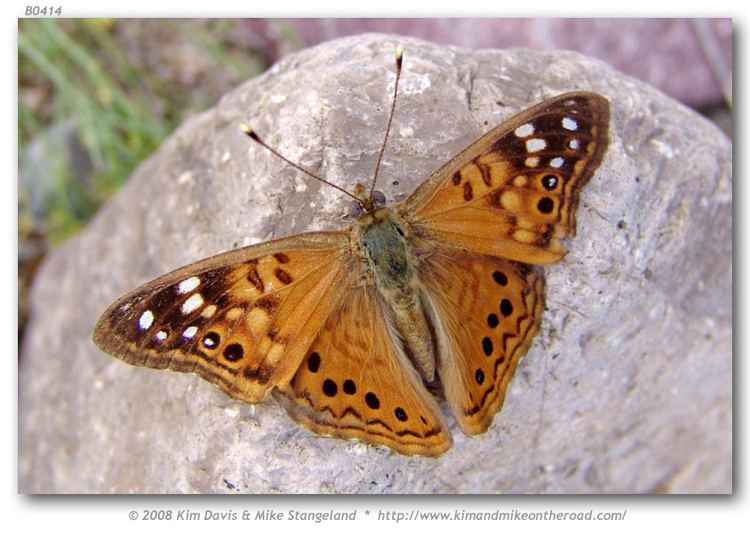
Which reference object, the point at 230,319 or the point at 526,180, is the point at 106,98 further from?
→ the point at 526,180

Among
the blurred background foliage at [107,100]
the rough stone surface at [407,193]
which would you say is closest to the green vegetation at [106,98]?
the blurred background foliage at [107,100]

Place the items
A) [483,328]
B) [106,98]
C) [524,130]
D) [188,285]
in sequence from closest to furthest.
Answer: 1. [188,285]
2. [524,130]
3. [483,328]
4. [106,98]

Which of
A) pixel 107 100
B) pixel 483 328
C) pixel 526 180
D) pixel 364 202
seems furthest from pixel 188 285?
pixel 107 100

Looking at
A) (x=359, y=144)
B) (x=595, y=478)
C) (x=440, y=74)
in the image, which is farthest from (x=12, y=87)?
(x=595, y=478)

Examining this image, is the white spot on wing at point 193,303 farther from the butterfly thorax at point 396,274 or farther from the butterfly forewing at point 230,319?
the butterfly thorax at point 396,274

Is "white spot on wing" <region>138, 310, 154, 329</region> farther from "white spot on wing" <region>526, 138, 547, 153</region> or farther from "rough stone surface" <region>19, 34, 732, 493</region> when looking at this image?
"white spot on wing" <region>526, 138, 547, 153</region>

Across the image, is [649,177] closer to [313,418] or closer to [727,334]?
[727,334]

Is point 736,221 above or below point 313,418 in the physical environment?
above
